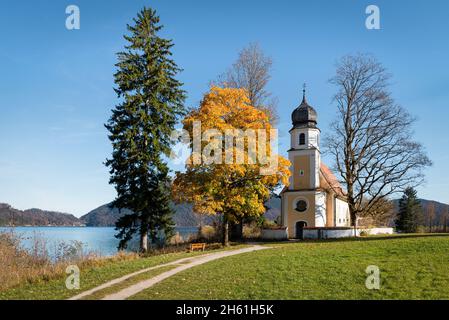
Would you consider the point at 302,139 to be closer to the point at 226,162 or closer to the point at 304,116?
the point at 304,116

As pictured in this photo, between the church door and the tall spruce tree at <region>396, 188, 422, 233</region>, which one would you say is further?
the tall spruce tree at <region>396, 188, 422, 233</region>

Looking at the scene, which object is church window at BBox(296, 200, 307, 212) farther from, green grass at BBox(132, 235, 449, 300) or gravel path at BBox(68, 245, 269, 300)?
gravel path at BBox(68, 245, 269, 300)

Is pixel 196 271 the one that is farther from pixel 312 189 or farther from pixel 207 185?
pixel 312 189

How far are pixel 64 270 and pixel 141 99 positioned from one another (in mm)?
12786

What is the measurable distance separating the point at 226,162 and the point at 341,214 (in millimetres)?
20832

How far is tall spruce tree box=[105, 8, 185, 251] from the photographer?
24.5 metres

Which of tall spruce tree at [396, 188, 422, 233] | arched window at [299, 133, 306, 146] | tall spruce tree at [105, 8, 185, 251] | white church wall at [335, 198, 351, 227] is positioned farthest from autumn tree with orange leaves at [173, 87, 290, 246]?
tall spruce tree at [396, 188, 422, 233]

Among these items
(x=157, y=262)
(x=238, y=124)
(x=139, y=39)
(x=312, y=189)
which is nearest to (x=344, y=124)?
(x=312, y=189)

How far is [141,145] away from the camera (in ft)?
82.1

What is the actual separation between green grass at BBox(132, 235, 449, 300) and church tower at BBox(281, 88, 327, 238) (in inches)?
598

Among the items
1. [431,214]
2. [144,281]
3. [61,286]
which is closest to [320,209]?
[144,281]

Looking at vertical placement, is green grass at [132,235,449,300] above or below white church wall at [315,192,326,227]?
below

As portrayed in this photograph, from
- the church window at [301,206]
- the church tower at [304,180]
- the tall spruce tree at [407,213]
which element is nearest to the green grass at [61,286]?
the church tower at [304,180]

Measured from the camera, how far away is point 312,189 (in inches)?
1252
